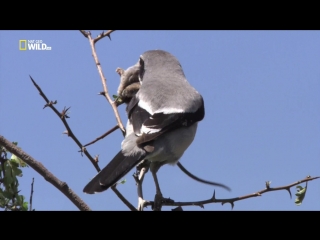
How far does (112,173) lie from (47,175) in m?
0.93

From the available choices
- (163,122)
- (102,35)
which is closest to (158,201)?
(163,122)

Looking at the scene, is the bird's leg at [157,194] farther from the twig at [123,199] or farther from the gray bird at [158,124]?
the twig at [123,199]

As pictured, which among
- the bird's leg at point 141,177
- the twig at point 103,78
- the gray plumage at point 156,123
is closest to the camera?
the bird's leg at point 141,177

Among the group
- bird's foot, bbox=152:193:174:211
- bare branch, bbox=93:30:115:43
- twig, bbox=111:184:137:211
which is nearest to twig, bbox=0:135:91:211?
twig, bbox=111:184:137:211

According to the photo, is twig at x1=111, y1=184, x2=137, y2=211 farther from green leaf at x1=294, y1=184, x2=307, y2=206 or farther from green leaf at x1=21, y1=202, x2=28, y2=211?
green leaf at x1=294, y1=184, x2=307, y2=206

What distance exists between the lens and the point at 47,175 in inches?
107

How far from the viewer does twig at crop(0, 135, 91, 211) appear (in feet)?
8.76

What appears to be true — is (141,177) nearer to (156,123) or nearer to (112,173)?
(112,173)

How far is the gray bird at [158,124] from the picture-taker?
12.9 ft

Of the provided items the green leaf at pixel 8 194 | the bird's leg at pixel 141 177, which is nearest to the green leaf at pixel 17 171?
the green leaf at pixel 8 194

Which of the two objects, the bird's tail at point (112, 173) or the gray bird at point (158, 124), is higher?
the gray bird at point (158, 124)
